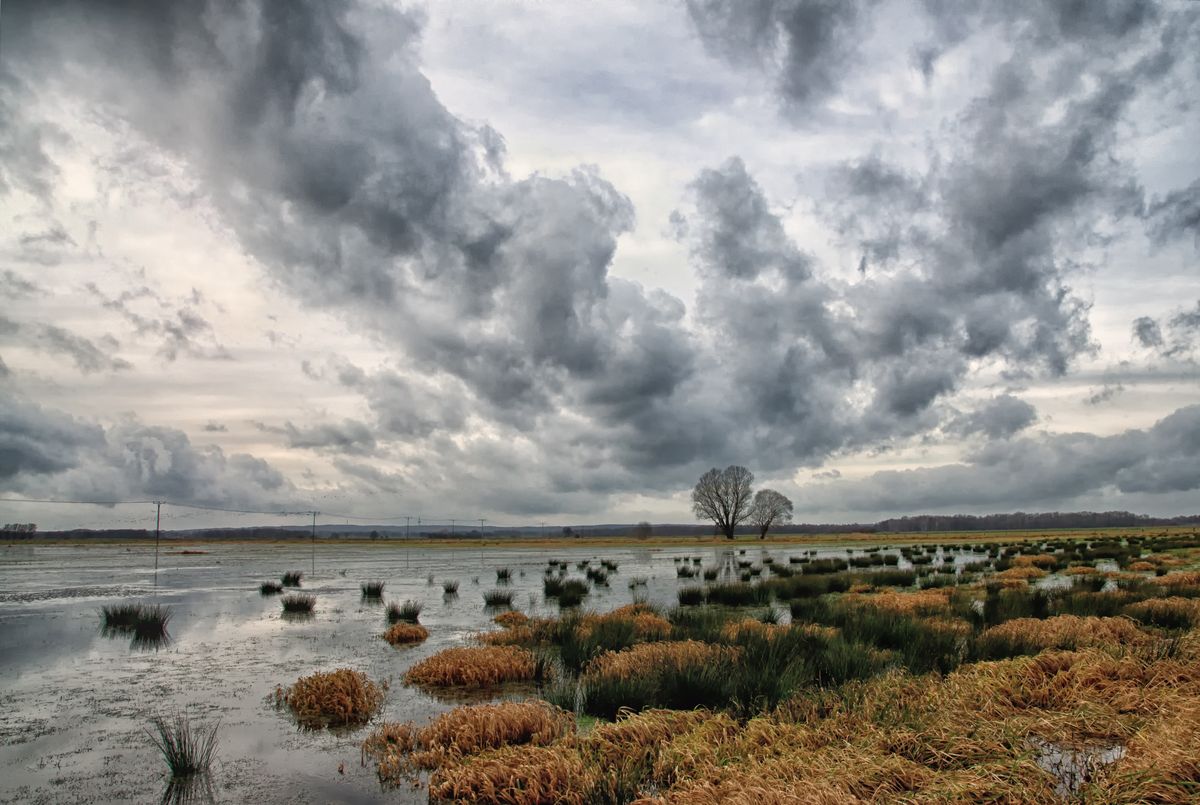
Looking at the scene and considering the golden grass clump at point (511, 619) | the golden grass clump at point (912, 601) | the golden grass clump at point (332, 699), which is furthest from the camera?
the golden grass clump at point (511, 619)

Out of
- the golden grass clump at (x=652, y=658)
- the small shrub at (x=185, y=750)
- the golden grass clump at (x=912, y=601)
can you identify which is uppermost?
the golden grass clump at (x=652, y=658)

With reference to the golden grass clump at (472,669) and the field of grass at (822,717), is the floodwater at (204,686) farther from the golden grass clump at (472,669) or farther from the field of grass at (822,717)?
the field of grass at (822,717)

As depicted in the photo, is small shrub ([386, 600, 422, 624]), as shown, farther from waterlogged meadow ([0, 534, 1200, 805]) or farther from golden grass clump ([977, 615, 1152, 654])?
golden grass clump ([977, 615, 1152, 654])

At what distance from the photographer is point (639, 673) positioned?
9.69 meters

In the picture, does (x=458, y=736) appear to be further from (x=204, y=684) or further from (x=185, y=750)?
(x=204, y=684)

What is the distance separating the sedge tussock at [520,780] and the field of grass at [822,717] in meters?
0.02

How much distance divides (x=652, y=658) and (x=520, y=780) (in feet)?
14.4

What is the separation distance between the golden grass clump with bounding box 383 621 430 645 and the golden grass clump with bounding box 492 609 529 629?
2208 mm

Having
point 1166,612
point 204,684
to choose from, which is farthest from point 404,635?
point 1166,612

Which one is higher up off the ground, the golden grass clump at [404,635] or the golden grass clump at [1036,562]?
the golden grass clump at [404,635]

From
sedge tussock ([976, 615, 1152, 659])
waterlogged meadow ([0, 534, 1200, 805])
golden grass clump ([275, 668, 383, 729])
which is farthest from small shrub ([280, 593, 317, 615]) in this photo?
sedge tussock ([976, 615, 1152, 659])


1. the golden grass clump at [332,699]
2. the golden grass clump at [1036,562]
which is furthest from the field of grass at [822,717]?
the golden grass clump at [1036,562]

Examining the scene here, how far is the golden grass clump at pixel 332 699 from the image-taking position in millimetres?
9211

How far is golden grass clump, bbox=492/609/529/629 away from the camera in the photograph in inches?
672
